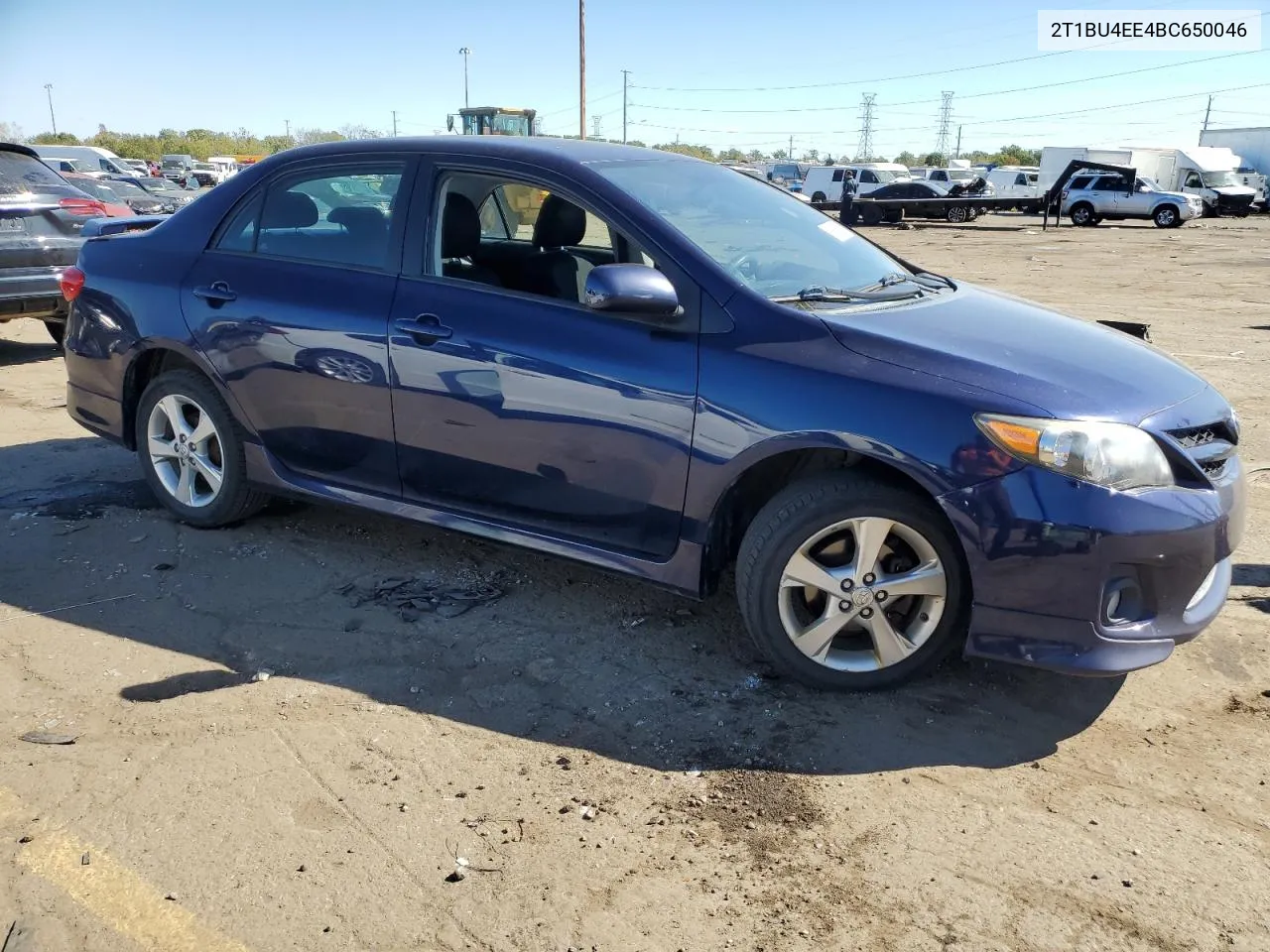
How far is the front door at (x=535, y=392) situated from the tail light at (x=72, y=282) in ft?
6.60

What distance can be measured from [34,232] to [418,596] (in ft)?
20.7

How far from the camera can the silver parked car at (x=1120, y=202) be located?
106ft

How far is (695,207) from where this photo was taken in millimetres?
3855

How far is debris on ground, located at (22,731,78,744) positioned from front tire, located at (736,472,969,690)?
7.02 ft

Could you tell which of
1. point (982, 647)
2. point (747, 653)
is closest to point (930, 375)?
point (982, 647)

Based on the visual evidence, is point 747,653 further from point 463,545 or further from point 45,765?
point 45,765

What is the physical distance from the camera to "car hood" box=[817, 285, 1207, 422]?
10.1 feet

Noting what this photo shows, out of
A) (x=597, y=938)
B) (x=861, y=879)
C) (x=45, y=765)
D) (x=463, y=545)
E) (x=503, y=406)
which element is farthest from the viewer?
(x=463, y=545)

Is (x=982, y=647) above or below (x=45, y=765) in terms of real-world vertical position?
above

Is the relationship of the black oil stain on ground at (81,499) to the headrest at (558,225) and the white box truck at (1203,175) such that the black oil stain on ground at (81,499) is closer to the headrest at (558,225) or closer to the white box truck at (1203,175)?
the headrest at (558,225)

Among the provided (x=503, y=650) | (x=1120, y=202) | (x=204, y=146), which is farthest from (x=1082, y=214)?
(x=204, y=146)

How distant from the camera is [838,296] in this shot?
365cm

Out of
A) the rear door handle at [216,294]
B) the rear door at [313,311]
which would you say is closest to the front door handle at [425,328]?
the rear door at [313,311]

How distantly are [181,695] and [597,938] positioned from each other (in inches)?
71.0
